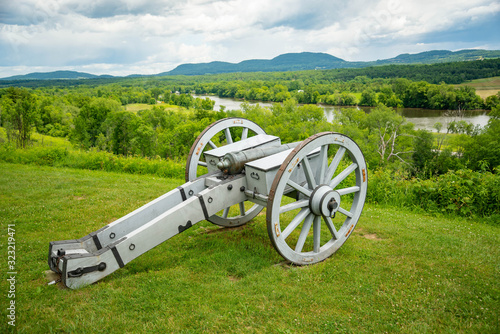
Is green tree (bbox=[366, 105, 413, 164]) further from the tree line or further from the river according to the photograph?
the river

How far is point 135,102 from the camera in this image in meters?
89.4

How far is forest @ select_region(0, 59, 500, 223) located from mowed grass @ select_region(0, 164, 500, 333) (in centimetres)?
146

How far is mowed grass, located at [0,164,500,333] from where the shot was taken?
3.25m

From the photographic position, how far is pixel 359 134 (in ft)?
133

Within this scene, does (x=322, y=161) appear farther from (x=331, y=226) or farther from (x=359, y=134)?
(x=359, y=134)

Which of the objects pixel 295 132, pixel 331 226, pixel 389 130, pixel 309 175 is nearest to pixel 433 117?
pixel 389 130

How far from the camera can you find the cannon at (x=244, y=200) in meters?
3.86

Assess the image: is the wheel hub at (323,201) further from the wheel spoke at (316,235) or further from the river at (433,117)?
the river at (433,117)

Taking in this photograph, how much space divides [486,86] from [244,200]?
8007cm

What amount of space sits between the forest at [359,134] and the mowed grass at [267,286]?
1.46 meters

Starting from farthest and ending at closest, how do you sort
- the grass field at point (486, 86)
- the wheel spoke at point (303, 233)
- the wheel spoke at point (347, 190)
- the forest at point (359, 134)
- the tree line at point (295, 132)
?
the grass field at point (486, 86)
the tree line at point (295, 132)
the forest at point (359, 134)
the wheel spoke at point (347, 190)
the wheel spoke at point (303, 233)

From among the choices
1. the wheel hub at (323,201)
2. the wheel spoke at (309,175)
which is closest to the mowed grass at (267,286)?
the wheel hub at (323,201)

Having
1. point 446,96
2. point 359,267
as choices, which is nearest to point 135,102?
point 446,96

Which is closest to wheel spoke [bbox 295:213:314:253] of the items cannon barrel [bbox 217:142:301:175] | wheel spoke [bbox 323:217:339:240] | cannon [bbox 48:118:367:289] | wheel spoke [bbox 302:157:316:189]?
cannon [bbox 48:118:367:289]
